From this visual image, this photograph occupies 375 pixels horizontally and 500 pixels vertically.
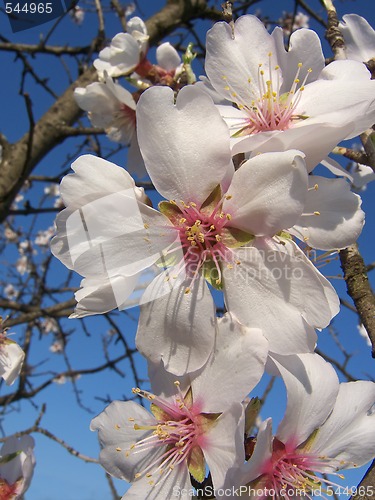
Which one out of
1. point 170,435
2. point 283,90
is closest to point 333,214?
point 283,90

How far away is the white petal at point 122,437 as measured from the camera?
1.01 m

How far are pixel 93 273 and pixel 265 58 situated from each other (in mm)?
727

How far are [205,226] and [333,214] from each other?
248 millimetres

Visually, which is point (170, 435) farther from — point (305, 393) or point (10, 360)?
point (10, 360)

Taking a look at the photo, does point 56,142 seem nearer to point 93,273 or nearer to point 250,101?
point 250,101

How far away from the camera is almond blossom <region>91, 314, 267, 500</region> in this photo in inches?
32.8

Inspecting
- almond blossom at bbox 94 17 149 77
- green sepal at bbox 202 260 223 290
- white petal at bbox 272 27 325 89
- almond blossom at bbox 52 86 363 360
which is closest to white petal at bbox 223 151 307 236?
almond blossom at bbox 52 86 363 360

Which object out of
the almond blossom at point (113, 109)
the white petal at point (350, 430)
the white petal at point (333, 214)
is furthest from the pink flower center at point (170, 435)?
the almond blossom at point (113, 109)

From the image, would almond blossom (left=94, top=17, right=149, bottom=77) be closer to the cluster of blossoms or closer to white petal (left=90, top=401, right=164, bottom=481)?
the cluster of blossoms

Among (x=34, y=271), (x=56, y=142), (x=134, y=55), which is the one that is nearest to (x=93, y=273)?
(x=134, y=55)

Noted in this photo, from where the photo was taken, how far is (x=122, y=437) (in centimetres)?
104

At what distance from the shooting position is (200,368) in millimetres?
889

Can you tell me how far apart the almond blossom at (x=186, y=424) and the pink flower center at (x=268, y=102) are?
0.48 m

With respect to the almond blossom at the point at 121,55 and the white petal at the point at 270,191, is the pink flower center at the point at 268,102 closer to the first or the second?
the white petal at the point at 270,191
